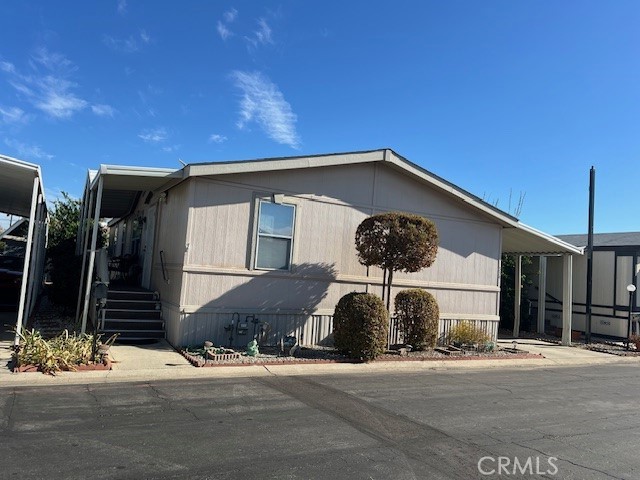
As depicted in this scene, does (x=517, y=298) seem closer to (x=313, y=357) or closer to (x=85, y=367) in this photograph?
(x=313, y=357)

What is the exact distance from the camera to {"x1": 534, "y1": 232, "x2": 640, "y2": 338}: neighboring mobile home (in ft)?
58.3

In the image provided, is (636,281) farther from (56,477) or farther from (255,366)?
(56,477)

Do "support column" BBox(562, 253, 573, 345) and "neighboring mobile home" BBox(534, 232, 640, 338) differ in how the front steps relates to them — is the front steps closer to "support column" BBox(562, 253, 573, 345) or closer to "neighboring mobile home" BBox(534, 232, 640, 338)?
"support column" BBox(562, 253, 573, 345)

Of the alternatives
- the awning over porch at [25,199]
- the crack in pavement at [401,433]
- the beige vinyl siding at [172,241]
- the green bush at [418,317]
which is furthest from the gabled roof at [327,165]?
the crack in pavement at [401,433]

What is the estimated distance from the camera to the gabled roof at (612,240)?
18.5 meters

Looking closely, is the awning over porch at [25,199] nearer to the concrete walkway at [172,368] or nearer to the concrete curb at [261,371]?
the concrete walkway at [172,368]

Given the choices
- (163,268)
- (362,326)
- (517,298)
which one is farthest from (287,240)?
(517,298)

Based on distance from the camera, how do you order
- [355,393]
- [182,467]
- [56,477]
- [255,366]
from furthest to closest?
[255,366] → [355,393] → [182,467] → [56,477]

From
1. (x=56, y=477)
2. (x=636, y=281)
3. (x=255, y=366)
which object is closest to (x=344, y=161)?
(x=255, y=366)

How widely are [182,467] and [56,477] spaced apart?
95 centimetres

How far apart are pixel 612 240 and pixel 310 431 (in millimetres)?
18535

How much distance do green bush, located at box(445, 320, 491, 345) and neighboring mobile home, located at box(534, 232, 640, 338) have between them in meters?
7.75

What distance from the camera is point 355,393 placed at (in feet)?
24.4

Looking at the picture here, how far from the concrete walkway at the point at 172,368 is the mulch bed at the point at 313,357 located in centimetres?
16
